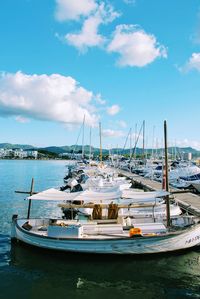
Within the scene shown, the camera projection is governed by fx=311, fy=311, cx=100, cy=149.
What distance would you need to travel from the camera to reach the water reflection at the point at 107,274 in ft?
46.9

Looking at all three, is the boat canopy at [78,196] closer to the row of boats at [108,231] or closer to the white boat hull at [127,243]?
the row of boats at [108,231]

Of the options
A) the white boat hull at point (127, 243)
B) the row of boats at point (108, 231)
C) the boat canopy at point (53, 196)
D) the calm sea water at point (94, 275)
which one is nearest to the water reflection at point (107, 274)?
the calm sea water at point (94, 275)

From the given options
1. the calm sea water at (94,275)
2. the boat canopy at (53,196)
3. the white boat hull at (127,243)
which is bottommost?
the calm sea water at (94,275)

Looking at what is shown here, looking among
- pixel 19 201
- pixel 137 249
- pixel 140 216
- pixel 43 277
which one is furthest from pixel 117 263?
pixel 19 201

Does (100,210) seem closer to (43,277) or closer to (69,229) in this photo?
(69,229)

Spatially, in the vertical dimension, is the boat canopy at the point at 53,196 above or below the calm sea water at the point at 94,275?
above

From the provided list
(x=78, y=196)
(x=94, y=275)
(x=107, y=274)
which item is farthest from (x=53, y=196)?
(x=107, y=274)

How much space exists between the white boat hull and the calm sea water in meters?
0.45

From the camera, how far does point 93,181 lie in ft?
150

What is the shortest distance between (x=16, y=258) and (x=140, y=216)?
35.3ft

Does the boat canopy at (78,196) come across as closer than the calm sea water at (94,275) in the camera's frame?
No

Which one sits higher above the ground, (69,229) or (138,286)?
(69,229)

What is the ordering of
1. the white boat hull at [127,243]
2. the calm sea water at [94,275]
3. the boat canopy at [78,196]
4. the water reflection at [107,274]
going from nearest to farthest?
the calm sea water at [94,275]
the water reflection at [107,274]
the white boat hull at [127,243]
the boat canopy at [78,196]

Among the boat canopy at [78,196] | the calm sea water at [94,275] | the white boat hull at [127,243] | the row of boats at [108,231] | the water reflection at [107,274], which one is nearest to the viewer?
the calm sea water at [94,275]
